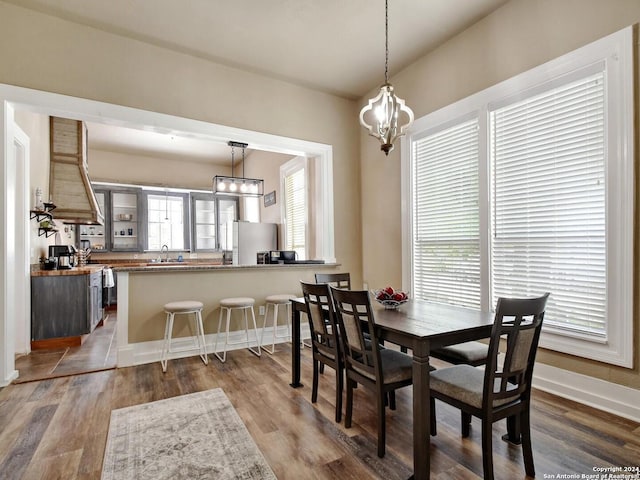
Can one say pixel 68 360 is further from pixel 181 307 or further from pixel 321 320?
pixel 321 320

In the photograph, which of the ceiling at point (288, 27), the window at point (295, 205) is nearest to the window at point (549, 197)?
the ceiling at point (288, 27)

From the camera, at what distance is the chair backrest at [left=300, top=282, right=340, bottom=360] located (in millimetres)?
2320

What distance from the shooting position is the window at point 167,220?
7.74 metres

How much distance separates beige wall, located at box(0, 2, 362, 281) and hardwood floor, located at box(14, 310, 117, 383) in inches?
108

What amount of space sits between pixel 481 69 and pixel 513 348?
9.54 ft

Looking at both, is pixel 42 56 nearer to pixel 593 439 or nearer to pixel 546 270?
pixel 546 270

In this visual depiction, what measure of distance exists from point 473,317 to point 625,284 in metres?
1.22

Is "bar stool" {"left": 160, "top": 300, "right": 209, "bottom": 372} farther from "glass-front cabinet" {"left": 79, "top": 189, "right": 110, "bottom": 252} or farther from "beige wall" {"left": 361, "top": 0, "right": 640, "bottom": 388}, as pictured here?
"glass-front cabinet" {"left": 79, "top": 189, "right": 110, "bottom": 252}

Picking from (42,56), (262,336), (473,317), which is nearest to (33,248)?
Answer: (42,56)

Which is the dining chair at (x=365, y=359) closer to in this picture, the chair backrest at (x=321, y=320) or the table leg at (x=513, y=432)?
the chair backrest at (x=321, y=320)

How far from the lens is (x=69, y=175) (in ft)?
16.8

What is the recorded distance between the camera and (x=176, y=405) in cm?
262

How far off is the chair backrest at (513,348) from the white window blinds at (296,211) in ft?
14.0

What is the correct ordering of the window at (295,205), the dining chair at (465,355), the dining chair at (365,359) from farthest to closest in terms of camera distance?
1. the window at (295,205)
2. the dining chair at (465,355)
3. the dining chair at (365,359)
